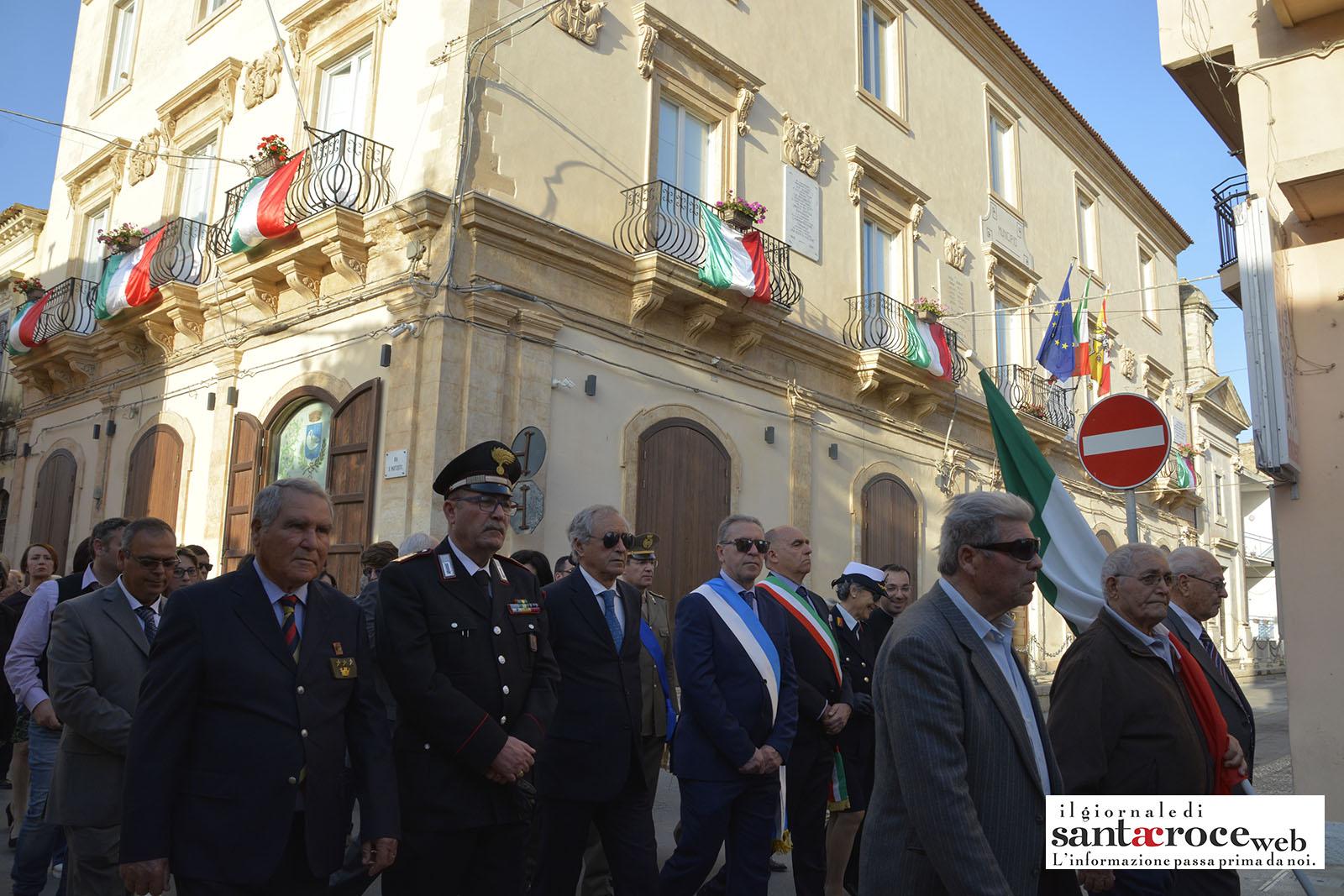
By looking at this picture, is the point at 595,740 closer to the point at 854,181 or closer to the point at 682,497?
the point at 682,497

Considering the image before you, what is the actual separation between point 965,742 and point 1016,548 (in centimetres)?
56

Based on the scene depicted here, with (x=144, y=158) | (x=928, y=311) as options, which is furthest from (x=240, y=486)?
(x=928, y=311)

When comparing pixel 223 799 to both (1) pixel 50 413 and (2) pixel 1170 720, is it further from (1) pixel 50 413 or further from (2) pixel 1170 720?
(1) pixel 50 413

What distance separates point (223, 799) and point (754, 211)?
11.6m

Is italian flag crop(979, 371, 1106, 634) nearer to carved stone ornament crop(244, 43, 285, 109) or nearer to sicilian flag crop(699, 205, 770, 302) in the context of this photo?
sicilian flag crop(699, 205, 770, 302)

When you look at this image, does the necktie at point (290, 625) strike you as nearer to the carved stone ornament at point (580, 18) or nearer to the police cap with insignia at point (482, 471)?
the police cap with insignia at point (482, 471)

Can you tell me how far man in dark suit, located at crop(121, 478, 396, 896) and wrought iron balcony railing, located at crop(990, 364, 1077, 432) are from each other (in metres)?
18.0

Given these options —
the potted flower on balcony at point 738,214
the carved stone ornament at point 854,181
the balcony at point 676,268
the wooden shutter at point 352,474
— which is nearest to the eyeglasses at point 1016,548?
the wooden shutter at point 352,474

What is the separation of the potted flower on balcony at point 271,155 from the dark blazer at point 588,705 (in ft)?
31.4

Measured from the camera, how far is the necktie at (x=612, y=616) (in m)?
4.77

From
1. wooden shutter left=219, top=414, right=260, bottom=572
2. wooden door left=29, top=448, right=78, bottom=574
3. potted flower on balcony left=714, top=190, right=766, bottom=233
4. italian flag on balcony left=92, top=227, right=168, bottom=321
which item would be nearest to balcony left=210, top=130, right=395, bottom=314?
wooden shutter left=219, top=414, right=260, bottom=572

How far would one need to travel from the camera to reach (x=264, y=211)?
461 inches

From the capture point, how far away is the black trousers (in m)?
2.95

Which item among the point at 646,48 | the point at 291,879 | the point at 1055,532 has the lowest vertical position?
the point at 291,879
